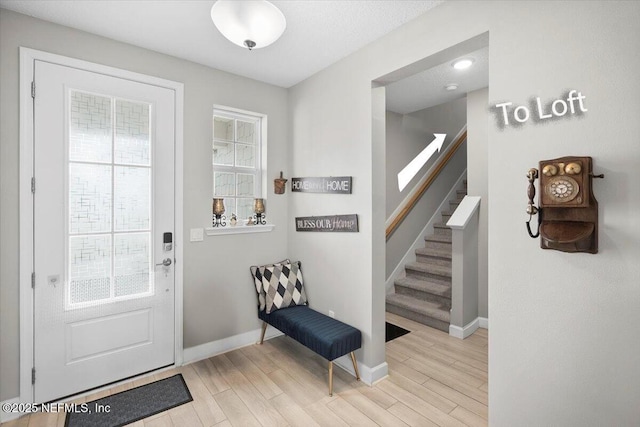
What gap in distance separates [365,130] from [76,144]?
2.12 metres

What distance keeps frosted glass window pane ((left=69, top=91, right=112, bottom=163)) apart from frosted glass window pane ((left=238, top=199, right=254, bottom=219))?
46.3 inches

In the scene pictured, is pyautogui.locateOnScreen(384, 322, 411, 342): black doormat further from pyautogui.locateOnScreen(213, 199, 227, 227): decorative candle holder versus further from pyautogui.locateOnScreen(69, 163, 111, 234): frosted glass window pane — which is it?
pyautogui.locateOnScreen(69, 163, 111, 234): frosted glass window pane

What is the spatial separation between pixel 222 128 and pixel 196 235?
1.08 m

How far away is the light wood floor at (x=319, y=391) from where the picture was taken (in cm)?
193

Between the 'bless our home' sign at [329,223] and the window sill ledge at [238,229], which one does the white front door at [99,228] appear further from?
the 'bless our home' sign at [329,223]

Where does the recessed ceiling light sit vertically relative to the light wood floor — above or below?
above

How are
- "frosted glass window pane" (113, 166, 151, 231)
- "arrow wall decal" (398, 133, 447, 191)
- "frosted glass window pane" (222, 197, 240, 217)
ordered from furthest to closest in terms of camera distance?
"arrow wall decal" (398, 133, 447, 191) < "frosted glass window pane" (222, 197, 240, 217) < "frosted glass window pane" (113, 166, 151, 231)

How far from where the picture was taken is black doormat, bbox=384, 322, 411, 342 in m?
3.13

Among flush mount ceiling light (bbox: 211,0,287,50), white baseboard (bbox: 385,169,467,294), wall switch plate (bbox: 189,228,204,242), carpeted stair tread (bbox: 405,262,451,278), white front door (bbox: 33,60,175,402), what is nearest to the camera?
flush mount ceiling light (bbox: 211,0,287,50)

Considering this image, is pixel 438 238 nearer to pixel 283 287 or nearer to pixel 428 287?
pixel 428 287

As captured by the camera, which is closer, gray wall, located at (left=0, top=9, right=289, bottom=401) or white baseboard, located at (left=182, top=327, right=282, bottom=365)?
gray wall, located at (left=0, top=9, right=289, bottom=401)

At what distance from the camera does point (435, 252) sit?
416 centimetres

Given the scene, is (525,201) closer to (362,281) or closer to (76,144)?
(362,281)

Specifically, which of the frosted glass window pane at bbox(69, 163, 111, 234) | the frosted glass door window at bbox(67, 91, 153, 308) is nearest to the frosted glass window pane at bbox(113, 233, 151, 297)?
the frosted glass door window at bbox(67, 91, 153, 308)
